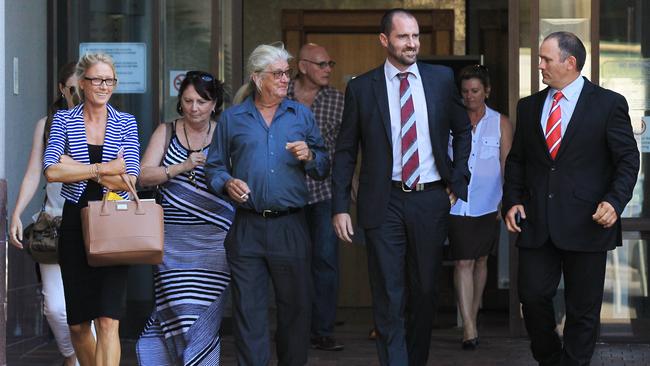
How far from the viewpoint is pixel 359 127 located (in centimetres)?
665

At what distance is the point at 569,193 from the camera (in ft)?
21.1

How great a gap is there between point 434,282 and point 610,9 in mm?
3113

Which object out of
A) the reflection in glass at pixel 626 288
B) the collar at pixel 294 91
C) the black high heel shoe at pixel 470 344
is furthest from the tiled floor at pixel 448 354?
the collar at pixel 294 91

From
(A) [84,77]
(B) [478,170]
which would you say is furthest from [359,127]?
(B) [478,170]

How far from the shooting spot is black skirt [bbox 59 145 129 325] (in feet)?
21.3

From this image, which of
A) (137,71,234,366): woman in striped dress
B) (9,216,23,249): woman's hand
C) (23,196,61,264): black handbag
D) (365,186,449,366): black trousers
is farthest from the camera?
(23,196,61,264): black handbag

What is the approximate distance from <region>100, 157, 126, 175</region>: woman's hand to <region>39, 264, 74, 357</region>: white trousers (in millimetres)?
1179

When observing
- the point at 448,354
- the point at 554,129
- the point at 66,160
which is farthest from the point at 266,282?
the point at 448,354

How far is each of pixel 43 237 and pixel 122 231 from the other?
3.66ft

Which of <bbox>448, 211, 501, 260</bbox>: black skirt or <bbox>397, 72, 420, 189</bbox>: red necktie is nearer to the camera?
<bbox>397, 72, 420, 189</bbox>: red necktie

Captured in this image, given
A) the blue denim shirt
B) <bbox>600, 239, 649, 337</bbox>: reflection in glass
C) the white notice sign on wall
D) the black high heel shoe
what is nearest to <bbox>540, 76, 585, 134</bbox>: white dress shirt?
the blue denim shirt

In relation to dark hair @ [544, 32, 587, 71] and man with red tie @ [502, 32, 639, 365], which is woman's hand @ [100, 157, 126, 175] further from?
dark hair @ [544, 32, 587, 71]

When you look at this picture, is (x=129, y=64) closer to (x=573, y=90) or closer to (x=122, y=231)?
(x=122, y=231)

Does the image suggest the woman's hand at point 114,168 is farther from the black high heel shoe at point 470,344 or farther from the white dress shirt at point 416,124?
the black high heel shoe at point 470,344
